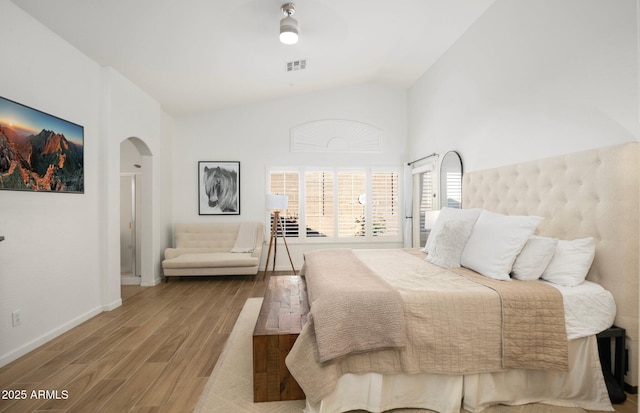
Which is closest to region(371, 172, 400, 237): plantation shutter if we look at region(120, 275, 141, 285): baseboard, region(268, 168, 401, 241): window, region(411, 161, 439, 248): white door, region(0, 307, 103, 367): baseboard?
region(268, 168, 401, 241): window

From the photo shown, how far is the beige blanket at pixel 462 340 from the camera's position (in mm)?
1701

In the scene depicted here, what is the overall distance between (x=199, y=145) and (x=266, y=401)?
4635 mm

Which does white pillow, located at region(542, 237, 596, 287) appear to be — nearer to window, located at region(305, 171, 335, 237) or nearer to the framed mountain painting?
window, located at region(305, 171, 335, 237)

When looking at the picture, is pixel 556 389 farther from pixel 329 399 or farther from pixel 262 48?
pixel 262 48

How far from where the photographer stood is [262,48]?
→ 3.61 metres

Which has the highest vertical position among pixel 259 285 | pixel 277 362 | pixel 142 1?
pixel 142 1

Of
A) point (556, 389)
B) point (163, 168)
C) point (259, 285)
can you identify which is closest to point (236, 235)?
point (259, 285)

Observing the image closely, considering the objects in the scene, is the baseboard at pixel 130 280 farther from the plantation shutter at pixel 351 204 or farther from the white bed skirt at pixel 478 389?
the white bed skirt at pixel 478 389

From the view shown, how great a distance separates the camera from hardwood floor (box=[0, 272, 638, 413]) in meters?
1.84

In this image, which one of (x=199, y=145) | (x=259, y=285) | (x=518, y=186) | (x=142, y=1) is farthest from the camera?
(x=199, y=145)

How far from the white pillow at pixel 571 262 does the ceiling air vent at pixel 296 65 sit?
348 cm

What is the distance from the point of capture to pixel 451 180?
418cm

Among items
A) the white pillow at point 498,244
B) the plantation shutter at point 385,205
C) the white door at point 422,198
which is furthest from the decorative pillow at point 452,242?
the plantation shutter at point 385,205

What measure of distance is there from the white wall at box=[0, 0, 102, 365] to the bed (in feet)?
7.57
